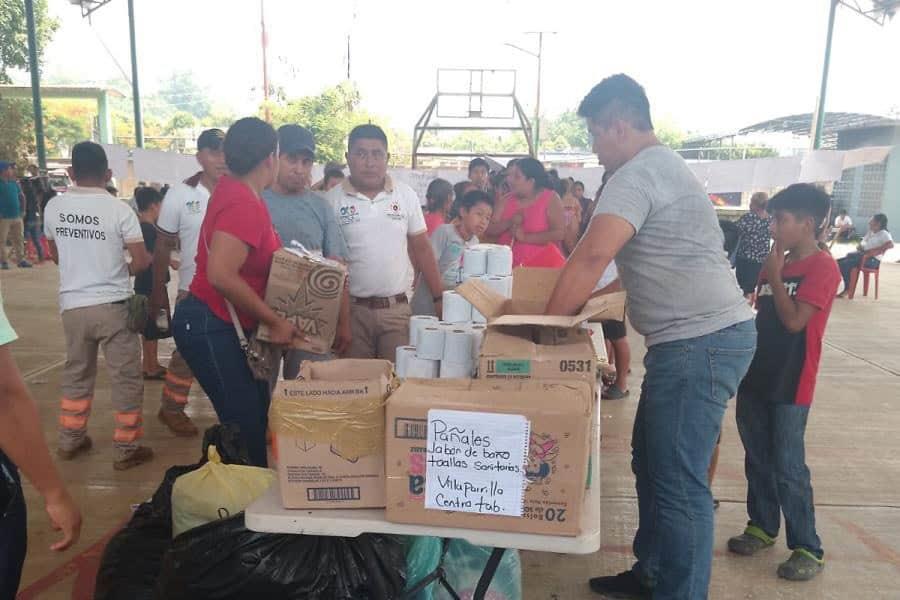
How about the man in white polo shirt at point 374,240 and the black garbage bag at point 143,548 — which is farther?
the man in white polo shirt at point 374,240

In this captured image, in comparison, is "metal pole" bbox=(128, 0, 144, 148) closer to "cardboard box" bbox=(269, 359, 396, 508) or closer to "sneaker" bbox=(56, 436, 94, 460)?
"sneaker" bbox=(56, 436, 94, 460)

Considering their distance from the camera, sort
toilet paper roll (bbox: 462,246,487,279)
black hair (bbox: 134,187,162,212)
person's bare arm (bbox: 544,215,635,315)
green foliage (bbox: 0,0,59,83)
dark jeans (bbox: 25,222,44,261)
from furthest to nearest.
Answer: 1. green foliage (bbox: 0,0,59,83)
2. dark jeans (bbox: 25,222,44,261)
3. black hair (bbox: 134,187,162,212)
4. toilet paper roll (bbox: 462,246,487,279)
5. person's bare arm (bbox: 544,215,635,315)

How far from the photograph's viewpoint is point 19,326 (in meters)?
7.02

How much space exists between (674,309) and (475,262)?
1577 mm

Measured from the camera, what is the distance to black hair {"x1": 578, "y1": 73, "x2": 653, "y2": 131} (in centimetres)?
209

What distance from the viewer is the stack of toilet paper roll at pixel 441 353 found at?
2266mm

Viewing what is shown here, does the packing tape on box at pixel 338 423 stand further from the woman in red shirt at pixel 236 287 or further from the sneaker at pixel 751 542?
the sneaker at pixel 751 542

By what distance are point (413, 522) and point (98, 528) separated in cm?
230

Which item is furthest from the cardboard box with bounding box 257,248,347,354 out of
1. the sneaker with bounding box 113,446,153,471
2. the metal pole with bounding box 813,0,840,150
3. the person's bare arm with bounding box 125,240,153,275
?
the metal pole with bounding box 813,0,840,150

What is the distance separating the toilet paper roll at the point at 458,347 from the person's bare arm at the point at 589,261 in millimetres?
412

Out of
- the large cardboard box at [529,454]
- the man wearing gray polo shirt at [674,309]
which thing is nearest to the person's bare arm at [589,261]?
the man wearing gray polo shirt at [674,309]

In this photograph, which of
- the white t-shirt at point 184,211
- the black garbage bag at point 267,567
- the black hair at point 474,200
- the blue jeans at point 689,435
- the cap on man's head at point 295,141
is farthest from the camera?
the black hair at point 474,200

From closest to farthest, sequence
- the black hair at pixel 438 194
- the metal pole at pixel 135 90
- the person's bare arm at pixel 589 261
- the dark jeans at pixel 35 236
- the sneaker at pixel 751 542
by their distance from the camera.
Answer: the person's bare arm at pixel 589 261, the sneaker at pixel 751 542, the black hair at pixel 438 194, the dark jeans at pixel 35 236, the metal pole at pixel 135 90

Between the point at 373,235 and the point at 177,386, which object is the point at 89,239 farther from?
the point at 373,235
